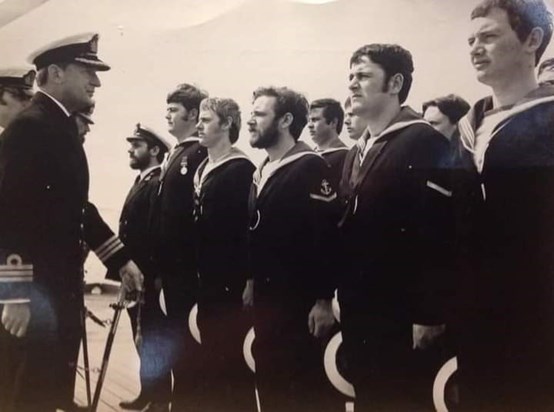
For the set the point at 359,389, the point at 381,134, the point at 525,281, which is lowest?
the point at 359,389

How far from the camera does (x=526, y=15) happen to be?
167cm

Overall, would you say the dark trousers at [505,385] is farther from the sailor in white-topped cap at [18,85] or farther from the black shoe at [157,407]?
the sailor in white-topped cap at [18,85]

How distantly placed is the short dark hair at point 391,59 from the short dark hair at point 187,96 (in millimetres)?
405

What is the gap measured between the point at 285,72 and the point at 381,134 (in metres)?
0.30

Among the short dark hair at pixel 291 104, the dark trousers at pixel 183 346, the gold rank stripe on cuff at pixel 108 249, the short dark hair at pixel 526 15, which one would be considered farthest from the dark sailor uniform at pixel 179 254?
the short dark hair at pixel 526 15

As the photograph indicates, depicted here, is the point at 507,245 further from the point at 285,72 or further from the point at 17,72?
the point at 17,72

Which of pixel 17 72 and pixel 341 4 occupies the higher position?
pixel 341 4

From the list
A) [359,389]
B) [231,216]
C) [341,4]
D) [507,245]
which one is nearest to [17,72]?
[231,216]

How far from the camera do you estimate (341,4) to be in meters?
1.72

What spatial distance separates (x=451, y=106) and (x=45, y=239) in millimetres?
1097

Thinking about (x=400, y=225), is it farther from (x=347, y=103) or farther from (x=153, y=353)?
(x=153, y=353)

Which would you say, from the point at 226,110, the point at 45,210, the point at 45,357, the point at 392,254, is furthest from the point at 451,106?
the point at 45,357

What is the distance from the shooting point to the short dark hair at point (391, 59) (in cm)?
168

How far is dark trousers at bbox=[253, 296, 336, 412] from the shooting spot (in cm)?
168
